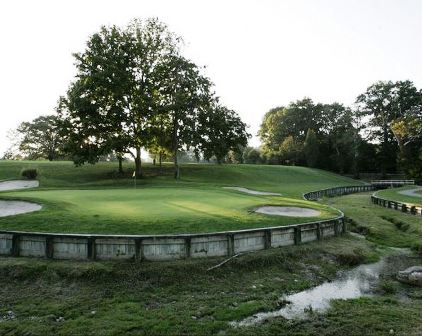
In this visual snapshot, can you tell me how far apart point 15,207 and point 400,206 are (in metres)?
25.9

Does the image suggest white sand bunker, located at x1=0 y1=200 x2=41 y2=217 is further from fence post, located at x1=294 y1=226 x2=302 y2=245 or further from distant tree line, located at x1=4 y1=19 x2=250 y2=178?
distant tree line, located at x1=4 y1=19 x2=250 y2=178

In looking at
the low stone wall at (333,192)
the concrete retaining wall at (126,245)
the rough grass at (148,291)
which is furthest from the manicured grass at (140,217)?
the low stone wall at (333,192)

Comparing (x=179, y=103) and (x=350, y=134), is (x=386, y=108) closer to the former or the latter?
(x=350, y=134)

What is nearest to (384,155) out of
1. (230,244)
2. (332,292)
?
(230,244)

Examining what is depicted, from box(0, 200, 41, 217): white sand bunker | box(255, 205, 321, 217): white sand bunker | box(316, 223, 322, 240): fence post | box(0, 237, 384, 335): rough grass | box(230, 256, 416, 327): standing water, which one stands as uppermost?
box(0, 200, 41, 217): white sand bunker

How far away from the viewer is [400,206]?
28500mm

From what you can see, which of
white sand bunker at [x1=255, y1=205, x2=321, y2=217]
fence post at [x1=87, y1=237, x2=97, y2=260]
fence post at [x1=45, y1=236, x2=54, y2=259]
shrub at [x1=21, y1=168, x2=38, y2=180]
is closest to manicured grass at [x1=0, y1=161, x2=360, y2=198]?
shrub at [x1=21, y1=168, x2=38, y2=180]

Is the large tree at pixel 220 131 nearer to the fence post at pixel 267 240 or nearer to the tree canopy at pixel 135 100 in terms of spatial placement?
the tree canopy at pixel 135 100

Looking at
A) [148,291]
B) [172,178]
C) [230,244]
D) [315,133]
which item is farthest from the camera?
[315,133]

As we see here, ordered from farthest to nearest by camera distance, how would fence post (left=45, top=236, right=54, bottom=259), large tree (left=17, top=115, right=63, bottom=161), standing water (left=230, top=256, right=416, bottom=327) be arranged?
large tree (left=17, top=115, right=63, bottom=161)
fence post (left=45, top=236, right=54, bottom=259)
standing water (left=230, top=256, right=416, bottom=327)

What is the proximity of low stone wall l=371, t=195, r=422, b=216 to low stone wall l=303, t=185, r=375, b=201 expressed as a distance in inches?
227

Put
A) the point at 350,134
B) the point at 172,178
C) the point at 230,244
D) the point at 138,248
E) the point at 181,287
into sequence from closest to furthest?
the point at 181,287 < the point at 138,248 < the point at 230,244 < the point at 172,178 < the point at 350,134

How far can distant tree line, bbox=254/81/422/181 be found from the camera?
7325 centimetres

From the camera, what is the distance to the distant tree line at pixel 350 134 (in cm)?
7325
